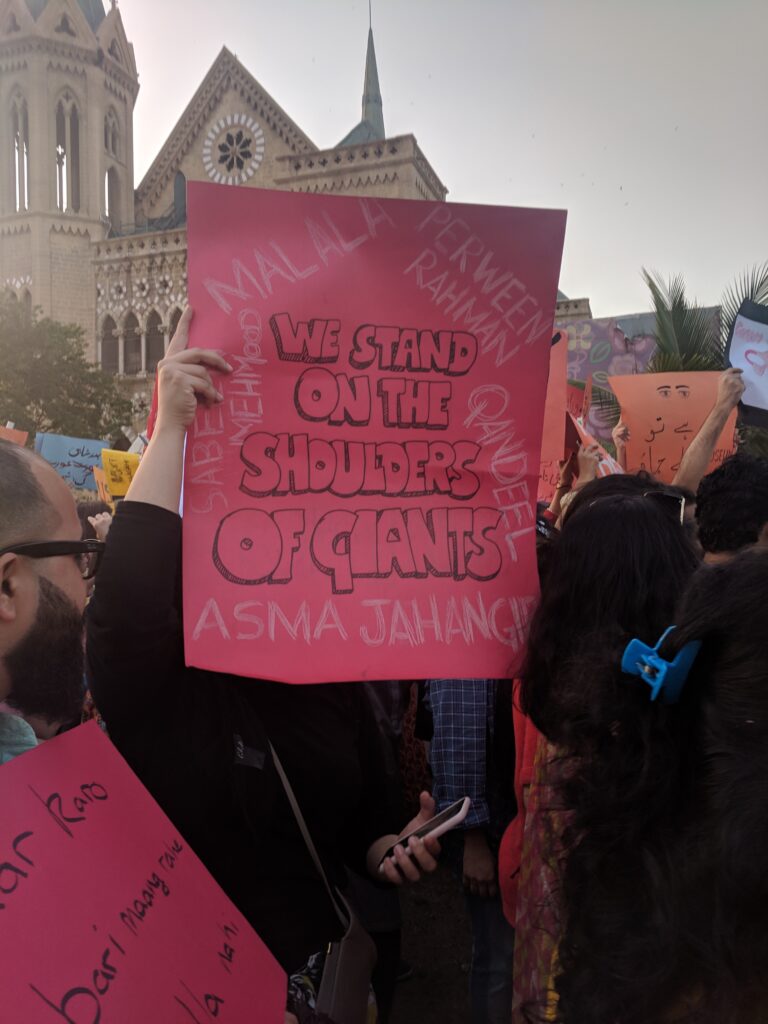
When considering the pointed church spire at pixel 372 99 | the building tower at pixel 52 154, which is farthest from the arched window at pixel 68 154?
the pointed church spire at pixel 372 99

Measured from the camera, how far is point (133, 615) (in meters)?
1.27

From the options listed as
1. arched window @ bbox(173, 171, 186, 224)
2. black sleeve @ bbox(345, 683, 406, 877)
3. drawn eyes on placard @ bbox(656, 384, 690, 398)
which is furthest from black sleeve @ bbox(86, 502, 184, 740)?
arched window @ bbox(173, 171, 186, 224)

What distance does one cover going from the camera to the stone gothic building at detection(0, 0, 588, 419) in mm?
31781

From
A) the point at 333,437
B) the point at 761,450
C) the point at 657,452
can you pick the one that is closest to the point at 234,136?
the point at 761,450

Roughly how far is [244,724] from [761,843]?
3.14ft

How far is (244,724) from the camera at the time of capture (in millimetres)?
1444

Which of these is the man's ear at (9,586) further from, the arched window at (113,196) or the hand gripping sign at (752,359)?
the arched window at (113,196)

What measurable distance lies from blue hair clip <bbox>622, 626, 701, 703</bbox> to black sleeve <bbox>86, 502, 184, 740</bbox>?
0.77 m

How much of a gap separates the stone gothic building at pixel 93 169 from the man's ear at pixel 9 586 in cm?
3110

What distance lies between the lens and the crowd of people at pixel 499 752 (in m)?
0.75

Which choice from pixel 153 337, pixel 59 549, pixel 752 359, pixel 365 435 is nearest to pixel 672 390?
pixel 752 359

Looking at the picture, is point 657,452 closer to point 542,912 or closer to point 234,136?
point 542,912

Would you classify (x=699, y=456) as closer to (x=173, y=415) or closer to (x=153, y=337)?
(x=173, y=415)

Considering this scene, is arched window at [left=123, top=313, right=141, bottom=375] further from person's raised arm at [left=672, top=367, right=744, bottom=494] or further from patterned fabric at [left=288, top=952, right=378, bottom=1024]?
patterned fabric at [left=288, top=952, right=378, bottom=1024]
